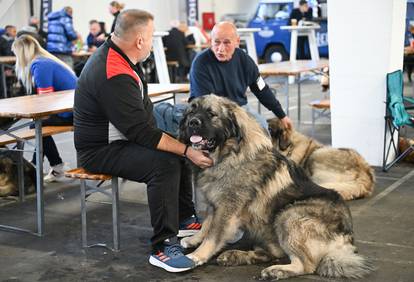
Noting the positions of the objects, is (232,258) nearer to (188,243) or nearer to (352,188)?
(188,243)

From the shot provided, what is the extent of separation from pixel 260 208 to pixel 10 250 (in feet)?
5.64

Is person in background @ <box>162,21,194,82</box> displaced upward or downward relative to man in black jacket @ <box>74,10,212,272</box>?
downward

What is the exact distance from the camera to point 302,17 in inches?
657

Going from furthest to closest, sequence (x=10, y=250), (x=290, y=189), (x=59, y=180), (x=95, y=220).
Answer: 1. (x=59, y=180)
2. (x=95, y=220)
3. (x=10, y=250)
4. (x=290, y=189)

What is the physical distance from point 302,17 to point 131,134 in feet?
44.7

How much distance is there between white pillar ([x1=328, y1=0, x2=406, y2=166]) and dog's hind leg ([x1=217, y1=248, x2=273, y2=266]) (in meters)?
3.01

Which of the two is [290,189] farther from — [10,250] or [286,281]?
[10,250]

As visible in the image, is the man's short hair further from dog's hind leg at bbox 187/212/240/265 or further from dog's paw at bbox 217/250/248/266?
dog's paw at bbox 217/250/248/266

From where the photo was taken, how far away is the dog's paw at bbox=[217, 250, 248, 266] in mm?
3793

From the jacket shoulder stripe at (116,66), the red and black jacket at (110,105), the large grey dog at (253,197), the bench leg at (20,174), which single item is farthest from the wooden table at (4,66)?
the large grey dog at (253,197)

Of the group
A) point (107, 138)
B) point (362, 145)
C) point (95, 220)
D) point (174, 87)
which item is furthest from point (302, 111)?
point (107, 138)

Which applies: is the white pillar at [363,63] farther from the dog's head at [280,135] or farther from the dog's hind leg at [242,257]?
the dog's hind leg at [242,257]

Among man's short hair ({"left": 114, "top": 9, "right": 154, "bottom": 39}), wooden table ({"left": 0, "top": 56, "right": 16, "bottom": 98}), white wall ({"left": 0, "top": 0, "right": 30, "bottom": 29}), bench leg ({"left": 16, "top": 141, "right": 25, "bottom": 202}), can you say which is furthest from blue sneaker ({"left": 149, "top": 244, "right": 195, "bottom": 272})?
white wall ({"left": 0, "top": 0, "right": 30, "bottom": 29})

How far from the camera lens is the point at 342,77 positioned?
6.48 m
